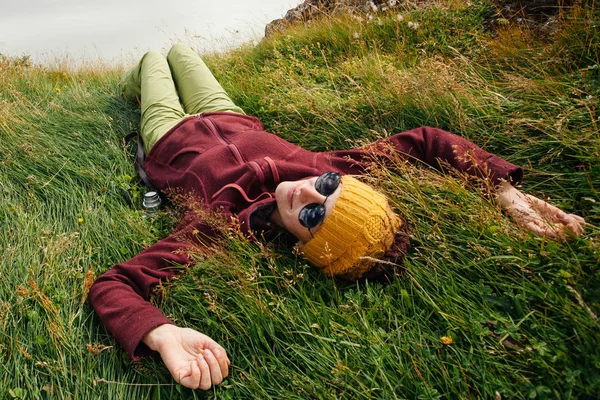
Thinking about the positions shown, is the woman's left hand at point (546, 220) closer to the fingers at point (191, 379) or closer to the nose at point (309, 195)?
the nose at point (309, 195)

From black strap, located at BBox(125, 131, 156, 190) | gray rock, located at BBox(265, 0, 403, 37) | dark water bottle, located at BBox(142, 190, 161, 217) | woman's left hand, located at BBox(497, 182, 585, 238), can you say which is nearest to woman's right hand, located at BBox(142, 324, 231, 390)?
dark water bottle, located at BBox(142, 190, 161, 217)

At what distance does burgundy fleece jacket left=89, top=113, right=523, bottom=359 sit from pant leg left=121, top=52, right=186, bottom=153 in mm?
327

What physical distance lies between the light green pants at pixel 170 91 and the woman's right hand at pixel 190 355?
8.29 ft

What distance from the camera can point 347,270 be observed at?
2.89 metres

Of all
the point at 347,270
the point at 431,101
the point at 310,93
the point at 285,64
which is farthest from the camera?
the point at 285,64

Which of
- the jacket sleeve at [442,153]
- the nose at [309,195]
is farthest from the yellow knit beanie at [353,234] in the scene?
the jacket sleeve at [442,153]

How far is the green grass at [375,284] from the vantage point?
2305 mm

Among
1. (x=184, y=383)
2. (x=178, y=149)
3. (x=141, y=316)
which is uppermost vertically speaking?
(x=178, y=149)

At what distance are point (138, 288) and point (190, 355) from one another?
71 cm

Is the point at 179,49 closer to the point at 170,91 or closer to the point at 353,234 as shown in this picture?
the point at 170,91

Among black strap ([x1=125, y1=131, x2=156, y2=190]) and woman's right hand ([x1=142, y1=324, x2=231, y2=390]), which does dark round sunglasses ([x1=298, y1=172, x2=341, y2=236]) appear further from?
black strap ([x1=125, y1=131, x2=156, y2=190])

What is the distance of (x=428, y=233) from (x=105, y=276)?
2204 mm

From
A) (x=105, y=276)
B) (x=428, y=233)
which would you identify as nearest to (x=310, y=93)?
(x=428, y=233)

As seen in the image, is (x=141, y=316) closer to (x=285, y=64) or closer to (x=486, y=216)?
(x=486, y=216)
